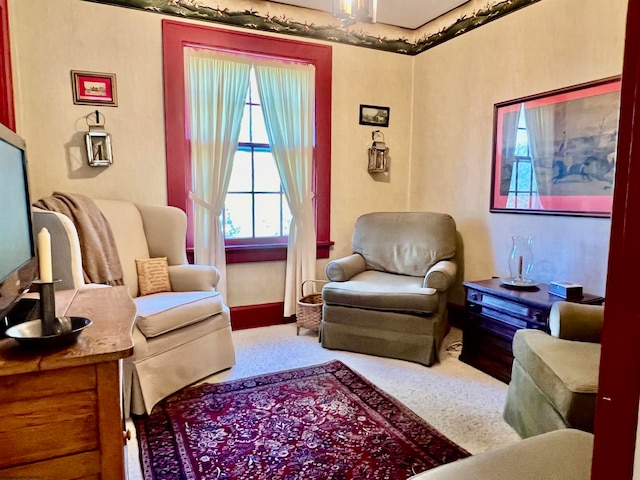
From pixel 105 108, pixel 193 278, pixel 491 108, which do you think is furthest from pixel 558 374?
pixel 105 108

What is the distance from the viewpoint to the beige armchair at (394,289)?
9.07 feet

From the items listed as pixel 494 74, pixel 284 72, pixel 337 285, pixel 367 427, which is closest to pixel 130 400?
pixel 367 427

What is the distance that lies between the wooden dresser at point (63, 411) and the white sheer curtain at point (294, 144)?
8.84ft

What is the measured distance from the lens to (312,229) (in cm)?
360

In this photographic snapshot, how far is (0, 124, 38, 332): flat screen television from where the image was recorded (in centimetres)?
103

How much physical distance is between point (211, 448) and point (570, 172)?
2538 millimetres

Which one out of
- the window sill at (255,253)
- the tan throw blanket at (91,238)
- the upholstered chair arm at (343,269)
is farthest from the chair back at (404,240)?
the tan throw blanket at (91,238)

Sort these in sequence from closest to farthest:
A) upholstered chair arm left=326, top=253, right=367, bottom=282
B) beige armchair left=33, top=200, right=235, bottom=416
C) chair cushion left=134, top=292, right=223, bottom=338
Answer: beige armchair left=33, top=200, right=235, bottom=416, chair cushion left=134, top=292, right=223, bottom=338, upholstered chair arm left=326, top=253, right=367, bottom=282

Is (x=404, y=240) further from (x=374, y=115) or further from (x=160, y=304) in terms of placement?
(x=160, y=304)

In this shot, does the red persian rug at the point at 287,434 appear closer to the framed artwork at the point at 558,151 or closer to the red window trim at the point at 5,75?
the framed artwork at the point at 558,151

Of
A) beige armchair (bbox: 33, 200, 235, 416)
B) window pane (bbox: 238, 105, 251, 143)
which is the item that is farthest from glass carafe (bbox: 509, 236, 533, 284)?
window pane (bbox: 238, 105, 251, 143)

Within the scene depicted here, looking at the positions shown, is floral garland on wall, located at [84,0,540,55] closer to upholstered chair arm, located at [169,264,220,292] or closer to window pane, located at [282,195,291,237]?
window pane, located at [282,195,291,237]

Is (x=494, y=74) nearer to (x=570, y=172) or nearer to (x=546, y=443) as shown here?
(x=570, y=172)

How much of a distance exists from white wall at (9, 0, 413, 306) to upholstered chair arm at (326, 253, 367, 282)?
61 cm
